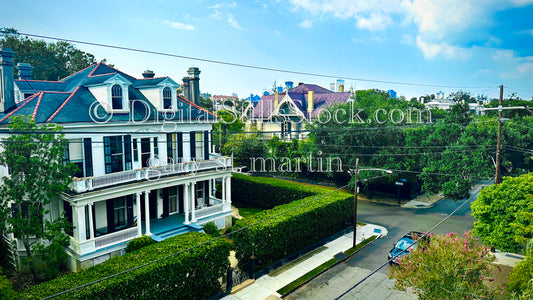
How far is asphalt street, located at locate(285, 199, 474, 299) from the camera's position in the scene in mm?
18375

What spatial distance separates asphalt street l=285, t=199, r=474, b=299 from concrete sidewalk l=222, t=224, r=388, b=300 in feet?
3.06

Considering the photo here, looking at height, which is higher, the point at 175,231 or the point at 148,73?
the point at 148,73

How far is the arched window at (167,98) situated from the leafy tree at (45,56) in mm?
29600

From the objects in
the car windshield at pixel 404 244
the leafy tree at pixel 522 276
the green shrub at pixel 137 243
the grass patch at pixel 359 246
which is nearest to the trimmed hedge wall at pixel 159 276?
the green shrub at pixel 137 243

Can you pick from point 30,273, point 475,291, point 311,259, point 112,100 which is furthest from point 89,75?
point 475,291

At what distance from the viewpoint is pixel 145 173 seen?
72.5 feet

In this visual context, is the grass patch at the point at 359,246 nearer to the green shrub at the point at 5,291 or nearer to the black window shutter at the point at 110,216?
the black window shutter at the point at 110,216

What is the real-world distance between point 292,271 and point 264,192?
1315 centimetres

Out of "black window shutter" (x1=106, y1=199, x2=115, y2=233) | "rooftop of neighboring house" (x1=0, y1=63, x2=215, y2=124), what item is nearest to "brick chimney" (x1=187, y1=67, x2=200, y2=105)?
"rooftop of neighboring house" (x1=0, y1=63, x2=215, y2=124)

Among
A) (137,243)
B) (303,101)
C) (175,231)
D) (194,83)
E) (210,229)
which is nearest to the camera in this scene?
(137,243)

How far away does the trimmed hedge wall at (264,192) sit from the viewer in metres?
30.7

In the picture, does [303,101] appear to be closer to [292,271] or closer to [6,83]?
[292,271]

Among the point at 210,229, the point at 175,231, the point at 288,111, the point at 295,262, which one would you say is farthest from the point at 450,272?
the point at 288,111

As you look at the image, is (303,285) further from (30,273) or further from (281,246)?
(30,273)
